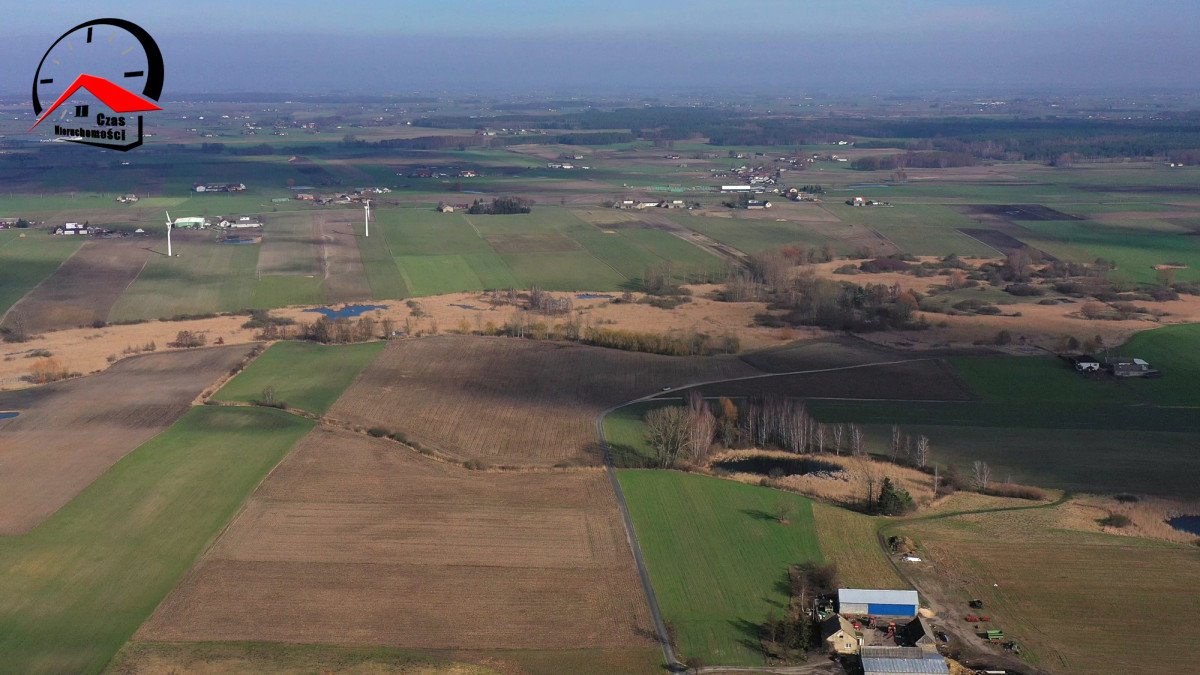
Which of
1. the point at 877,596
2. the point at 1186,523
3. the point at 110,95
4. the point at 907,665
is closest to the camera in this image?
the point at 907,665

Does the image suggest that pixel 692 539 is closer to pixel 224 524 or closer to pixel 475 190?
pixel 224 524

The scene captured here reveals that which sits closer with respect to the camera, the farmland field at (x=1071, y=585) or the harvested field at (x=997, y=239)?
the farmland field at (x=1071, y=585)

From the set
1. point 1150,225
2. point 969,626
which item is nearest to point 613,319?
point 969,626

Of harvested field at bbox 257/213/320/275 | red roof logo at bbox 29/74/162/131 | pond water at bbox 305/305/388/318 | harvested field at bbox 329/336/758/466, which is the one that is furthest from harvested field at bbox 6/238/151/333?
red roof logo at bbox 29/74/162/131

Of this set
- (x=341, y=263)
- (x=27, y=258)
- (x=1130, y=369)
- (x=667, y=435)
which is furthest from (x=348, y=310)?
(x=1130, y=369)

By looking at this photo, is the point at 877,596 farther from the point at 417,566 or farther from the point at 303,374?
the point at 303,374

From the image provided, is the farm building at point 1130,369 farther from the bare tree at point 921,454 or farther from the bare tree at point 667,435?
the bare tree at point 667,435

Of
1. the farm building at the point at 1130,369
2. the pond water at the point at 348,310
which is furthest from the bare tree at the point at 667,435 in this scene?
the pond water at the point at 348,310
